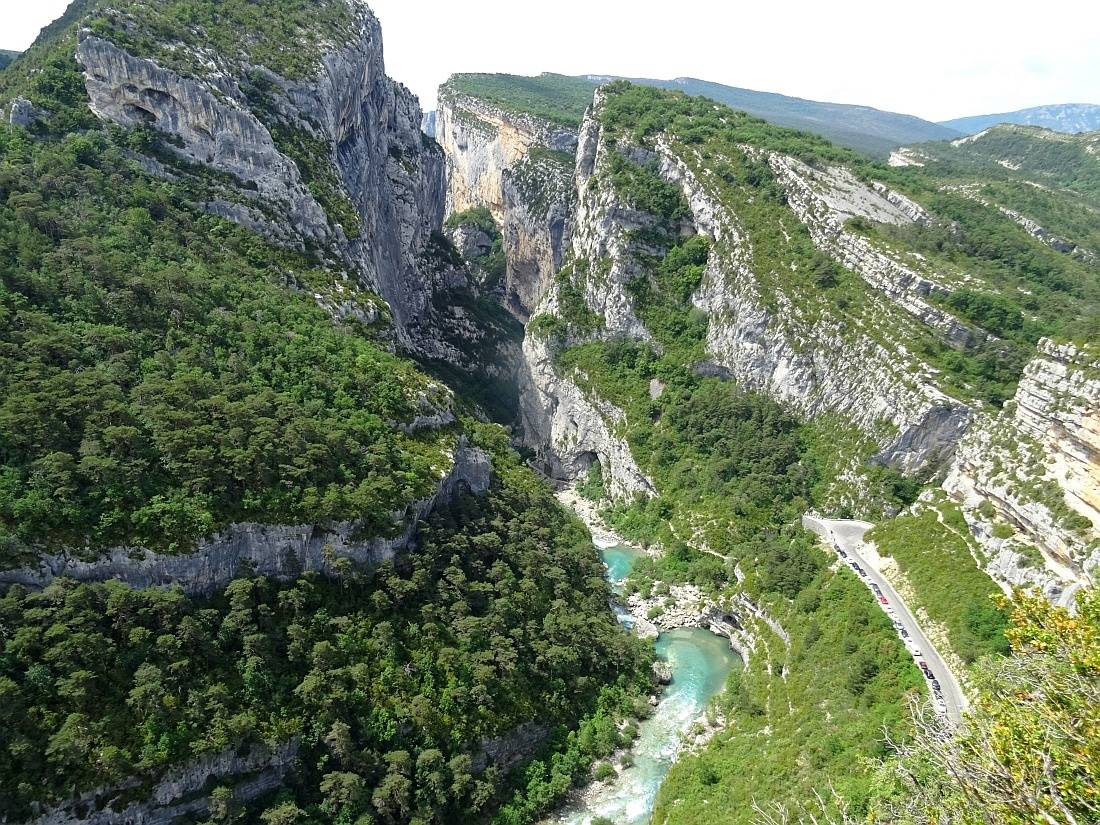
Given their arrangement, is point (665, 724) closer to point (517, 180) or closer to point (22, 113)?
point (22, 113)

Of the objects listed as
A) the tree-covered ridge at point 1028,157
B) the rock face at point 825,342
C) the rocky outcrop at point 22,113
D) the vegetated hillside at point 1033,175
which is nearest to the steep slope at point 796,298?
the rock face at point 825,342

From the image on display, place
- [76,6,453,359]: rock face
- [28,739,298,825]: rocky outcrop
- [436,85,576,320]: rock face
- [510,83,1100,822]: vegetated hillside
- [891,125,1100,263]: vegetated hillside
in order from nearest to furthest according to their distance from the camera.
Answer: [28,739,298,825]: rocky outcrop
[510,83,1100,822]: vegetated hillside
[76,6,453,359]: rock face
[891,125,1100,263]: vegetated hillside
[436,85,576,320]: rock face

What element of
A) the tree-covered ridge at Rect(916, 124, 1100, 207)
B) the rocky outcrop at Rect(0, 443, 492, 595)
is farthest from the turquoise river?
the tree-covered ridge at Rect(916, 124, 1100, 207)

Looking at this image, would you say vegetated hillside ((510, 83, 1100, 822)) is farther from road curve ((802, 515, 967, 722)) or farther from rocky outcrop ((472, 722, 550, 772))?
rocky outcrop ((472, 722, 550, 772))

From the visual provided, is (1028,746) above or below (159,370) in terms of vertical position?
below

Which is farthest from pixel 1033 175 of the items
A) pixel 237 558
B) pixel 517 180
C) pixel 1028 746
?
pixel 237 558
